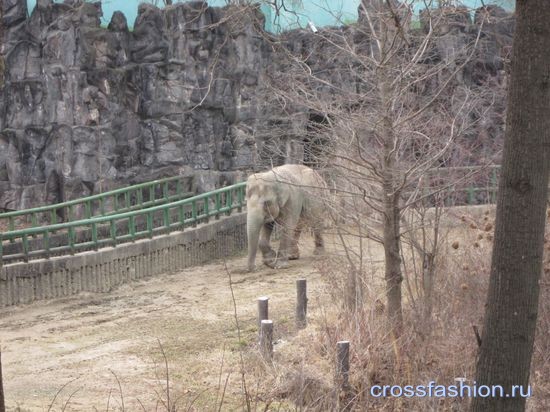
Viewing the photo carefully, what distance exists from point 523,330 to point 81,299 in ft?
27.8

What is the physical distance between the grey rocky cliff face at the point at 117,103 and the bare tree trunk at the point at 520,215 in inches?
528

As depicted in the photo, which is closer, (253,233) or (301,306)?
(301,306)

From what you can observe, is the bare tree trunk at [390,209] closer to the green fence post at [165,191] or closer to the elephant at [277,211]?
the elephant at [277,211]

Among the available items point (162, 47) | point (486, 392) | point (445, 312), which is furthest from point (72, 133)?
point (486, 392)

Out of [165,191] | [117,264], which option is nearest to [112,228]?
[117,264]

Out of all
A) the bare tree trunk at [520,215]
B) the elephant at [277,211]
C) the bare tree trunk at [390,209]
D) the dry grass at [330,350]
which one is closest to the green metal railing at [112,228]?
the elephant at [277,211]

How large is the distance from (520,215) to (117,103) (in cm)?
1515

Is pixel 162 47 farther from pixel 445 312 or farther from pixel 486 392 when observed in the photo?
pixel 486 392

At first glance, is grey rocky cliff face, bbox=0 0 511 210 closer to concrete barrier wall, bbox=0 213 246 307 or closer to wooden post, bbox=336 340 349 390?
concrete barrier wall, bbox=0 213 246 307

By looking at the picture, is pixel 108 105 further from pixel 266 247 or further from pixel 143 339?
pixel 143 339

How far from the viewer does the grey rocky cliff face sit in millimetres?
17938

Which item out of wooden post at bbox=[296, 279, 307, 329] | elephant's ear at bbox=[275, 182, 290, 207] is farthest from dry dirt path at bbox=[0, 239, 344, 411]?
elephant's ear at bbox=[275, 182, 290, 207]

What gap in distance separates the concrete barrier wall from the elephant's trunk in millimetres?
1127

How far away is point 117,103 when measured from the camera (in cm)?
1825
